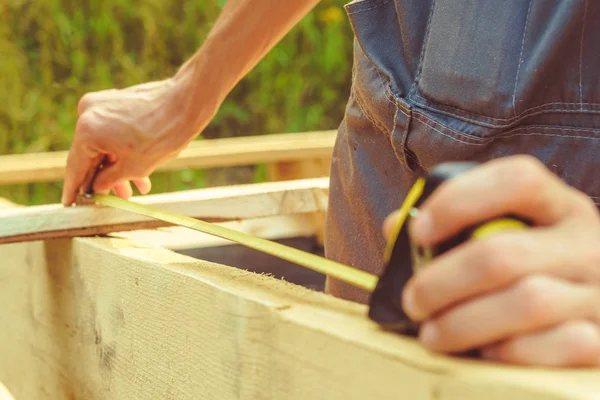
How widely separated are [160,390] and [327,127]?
15.8 feet

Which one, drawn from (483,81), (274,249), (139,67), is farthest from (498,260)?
(139,67)

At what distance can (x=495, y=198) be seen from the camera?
1.71 ft

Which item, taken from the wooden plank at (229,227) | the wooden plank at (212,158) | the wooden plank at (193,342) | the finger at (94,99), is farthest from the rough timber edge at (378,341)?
the wooden plank at (212,158)

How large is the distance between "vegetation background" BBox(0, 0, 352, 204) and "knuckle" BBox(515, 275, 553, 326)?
407 cm

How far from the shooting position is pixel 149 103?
5.05ft

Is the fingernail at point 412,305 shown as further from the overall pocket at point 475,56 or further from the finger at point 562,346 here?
the overall pocket at point 475,56

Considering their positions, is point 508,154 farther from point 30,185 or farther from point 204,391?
point 30,185

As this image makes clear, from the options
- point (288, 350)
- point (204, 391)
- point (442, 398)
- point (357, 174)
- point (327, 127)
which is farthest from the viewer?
point (327, 127)

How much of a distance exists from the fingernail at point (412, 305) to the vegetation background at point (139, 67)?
4.01 m

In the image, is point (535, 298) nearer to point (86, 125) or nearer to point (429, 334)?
point (429, 334)

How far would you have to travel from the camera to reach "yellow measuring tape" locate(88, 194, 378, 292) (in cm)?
72

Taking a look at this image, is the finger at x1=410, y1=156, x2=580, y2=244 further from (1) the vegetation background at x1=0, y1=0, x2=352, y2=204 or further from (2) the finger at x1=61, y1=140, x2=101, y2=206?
(1) the vegetation background at x1=0, y1=0, x2=352, y2=204

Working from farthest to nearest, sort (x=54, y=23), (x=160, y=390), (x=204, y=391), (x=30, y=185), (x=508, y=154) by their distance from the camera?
(x=54, y=23)
(x=30, y=185)
(x=508, y=154)
(x=160, y=390)
(x=204, y=391)

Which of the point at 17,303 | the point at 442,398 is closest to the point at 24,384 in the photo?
the point at 17,303
